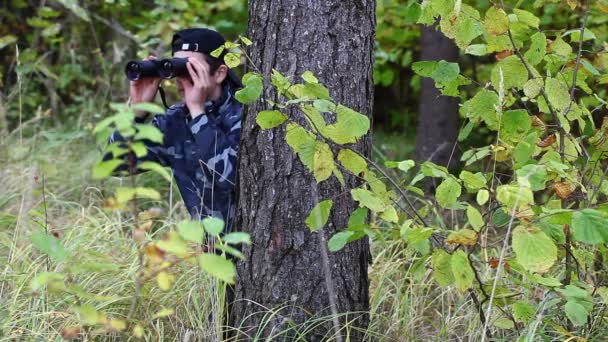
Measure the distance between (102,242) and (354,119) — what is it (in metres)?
1.78

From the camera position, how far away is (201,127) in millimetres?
2977

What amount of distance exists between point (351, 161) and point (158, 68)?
3.59 feet

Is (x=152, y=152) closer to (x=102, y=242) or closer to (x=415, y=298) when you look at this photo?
(x=102, y=242)

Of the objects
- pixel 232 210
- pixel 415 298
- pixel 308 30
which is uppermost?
pixel 308 30

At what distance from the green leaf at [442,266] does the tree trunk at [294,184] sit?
39 centimetres

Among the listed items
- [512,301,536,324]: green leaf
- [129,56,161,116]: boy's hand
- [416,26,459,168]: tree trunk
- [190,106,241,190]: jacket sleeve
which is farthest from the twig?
[416,26,459,168]: tree trunk

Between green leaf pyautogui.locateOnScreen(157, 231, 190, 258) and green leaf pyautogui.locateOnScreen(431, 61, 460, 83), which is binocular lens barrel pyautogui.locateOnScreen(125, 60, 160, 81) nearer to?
green leaf pyautogui.locateOnScreen(431, 61, 460, 83)

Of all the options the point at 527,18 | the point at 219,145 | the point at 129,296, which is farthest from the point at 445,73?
the point at 129,296

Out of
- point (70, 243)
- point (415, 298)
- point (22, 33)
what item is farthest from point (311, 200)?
point (22, 33)

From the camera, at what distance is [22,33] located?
8930mm

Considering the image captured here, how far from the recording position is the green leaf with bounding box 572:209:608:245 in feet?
6.44

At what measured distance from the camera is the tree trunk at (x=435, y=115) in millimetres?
5465

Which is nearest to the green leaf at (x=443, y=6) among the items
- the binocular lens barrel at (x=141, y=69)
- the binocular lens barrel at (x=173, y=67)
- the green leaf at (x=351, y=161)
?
the green leaf at (x=351, y=161)

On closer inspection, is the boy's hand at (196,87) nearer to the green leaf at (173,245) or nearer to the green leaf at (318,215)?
the green leaf at (318,215)
